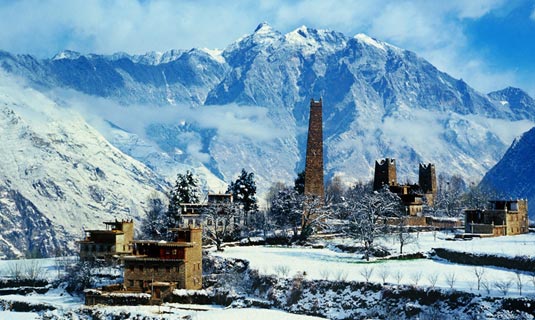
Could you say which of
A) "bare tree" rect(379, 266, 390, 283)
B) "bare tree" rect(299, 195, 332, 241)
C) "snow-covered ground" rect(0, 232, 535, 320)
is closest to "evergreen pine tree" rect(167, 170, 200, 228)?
"snow-covered ground" rect(0, 232, 535, 320)

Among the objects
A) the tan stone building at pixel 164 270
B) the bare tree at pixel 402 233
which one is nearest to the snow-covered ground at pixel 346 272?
the bare tree at pixel 402 233

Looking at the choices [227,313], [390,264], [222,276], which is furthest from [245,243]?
[227,313]

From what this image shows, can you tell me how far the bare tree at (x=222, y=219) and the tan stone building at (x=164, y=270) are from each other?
63.4 ft

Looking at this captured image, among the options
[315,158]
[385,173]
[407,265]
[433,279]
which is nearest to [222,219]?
[315,158]

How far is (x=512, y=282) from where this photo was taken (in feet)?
182

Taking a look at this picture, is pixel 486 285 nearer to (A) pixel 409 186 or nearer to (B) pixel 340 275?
(B) pixel 340 275

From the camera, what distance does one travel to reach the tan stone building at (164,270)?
66.2m

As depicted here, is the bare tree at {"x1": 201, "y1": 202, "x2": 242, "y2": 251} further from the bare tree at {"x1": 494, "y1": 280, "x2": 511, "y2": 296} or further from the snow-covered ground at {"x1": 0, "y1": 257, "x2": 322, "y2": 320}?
the bare tree at {"x1": 494, "y1": 280, "x2": 511, "y2": 296}

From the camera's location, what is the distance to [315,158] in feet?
333

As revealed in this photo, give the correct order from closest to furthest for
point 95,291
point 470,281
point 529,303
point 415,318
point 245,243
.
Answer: point 529,303 → point 415,318 → point 470,281 → point 95,291 → point 245,243

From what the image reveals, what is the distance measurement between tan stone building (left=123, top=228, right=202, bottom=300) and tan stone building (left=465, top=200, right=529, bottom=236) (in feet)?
118

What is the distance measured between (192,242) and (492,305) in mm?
29470

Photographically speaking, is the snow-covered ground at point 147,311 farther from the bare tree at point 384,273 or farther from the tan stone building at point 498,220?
the tan stone building at point 498,220

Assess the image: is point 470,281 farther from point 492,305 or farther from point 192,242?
point 192,242
